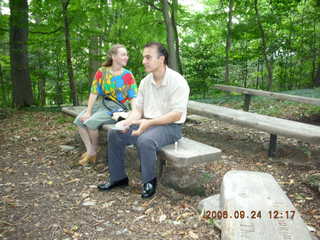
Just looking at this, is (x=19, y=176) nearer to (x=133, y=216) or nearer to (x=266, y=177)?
(x=133, y=216)

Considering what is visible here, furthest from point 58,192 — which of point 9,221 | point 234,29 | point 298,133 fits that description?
point 234,29

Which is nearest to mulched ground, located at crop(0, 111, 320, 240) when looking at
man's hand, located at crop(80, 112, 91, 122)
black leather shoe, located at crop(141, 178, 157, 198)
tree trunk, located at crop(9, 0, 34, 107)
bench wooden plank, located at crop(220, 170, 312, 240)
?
black leather shoe, located at crop(141, 178, 157, 198)

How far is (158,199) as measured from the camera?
3.18 meters

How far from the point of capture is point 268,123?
3.70 m

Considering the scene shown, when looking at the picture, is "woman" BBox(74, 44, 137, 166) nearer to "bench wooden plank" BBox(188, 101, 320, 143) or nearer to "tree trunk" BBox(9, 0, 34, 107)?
"bench wooden plank" BBox(188, 101, 320, 143)

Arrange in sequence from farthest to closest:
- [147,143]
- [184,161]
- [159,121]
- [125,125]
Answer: [125,125]
[159,121]
[147,143]
[184,161]

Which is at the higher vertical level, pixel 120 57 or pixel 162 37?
pixel 162 37

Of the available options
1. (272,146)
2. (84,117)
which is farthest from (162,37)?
(272,146)

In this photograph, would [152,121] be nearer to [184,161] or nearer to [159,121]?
[159,121]

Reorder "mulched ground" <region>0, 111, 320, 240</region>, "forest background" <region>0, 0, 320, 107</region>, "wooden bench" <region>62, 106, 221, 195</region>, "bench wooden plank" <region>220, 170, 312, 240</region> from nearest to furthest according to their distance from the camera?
"bench wooden plank" <region>220, 170, 312, 240</region>, "mulched ground" <region>0, 111, 320, 240</region>, "wooden bench" <region>62, 106, 221, 195</region>, "forest background" <region>0, 0, 320, 107</region>

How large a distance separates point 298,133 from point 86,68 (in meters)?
9.37

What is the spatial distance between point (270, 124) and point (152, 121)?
1.43 m

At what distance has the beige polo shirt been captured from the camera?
10.4 feet

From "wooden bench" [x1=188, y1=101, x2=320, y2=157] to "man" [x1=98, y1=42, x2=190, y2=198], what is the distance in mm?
1002
